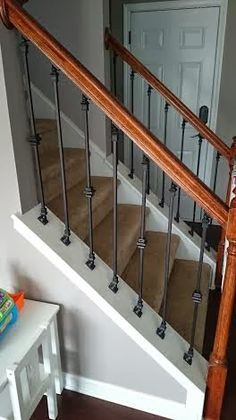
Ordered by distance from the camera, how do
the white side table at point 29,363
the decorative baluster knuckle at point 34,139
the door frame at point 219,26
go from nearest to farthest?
1. the white side table at point 29,363
2. the decorative baluster knuckle at point 34,139
3. the door frame at point 219,26

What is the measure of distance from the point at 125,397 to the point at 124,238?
0.79 meters

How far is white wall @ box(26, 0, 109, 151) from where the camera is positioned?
2080 millimetres

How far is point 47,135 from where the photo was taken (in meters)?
2.17

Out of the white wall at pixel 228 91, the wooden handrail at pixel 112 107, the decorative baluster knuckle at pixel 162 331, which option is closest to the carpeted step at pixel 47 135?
the wooden handrail at pixel 112 107

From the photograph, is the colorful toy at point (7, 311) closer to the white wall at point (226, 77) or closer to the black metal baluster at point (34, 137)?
the black metal baluster at point (34, 137)

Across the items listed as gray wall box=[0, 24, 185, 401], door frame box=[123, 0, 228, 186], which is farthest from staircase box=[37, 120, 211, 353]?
door frame box=[123, 0, 228, 186]

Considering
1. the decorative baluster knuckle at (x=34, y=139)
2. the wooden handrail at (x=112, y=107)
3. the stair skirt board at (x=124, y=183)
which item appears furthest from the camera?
the stair skirt board at (x=124, y=183)

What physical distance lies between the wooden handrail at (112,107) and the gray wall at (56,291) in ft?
0.48

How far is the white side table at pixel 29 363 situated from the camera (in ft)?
4.02

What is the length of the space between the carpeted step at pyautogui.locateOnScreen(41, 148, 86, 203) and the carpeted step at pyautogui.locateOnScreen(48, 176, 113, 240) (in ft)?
0.15

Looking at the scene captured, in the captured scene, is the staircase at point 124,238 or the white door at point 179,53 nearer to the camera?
the staircase at point 124,238

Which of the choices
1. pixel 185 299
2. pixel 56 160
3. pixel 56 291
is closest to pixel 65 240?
pixel 56 291

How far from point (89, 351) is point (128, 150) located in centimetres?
246

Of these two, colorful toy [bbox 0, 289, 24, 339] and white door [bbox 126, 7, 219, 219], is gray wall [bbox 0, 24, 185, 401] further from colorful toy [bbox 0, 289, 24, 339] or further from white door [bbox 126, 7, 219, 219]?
white door [bbox 126, 7, 219, 219]
